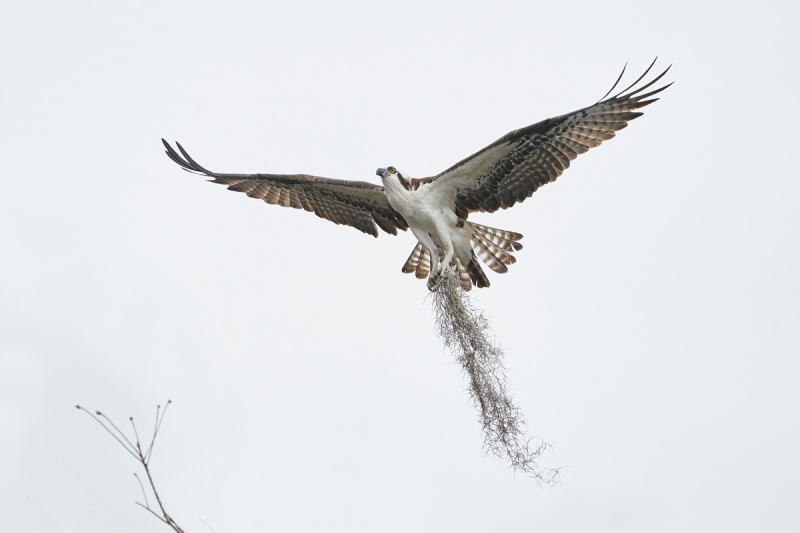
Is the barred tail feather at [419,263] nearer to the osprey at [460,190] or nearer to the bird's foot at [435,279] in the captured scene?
the osprey at [460,190]

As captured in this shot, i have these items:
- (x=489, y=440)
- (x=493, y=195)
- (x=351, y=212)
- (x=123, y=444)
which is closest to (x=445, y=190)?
(x=493, y=195)

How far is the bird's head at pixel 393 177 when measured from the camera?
10.6 metres

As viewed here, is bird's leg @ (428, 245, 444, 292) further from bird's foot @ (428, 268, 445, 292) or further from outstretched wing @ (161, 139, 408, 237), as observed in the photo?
outstretched wing @ (161, 139, 408, 237)

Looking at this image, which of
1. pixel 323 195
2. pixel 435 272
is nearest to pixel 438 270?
pixel 435 272

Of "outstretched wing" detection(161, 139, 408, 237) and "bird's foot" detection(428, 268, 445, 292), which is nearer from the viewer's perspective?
"bird's foot" detection(428, 268, 445, 292)

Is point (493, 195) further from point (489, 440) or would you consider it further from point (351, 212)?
point (489, 440)

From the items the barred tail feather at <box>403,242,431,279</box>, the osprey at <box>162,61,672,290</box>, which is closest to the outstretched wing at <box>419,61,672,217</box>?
the osprey at <box>162,61,672,290</box>

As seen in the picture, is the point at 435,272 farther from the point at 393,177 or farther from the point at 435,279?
the point at 393,177

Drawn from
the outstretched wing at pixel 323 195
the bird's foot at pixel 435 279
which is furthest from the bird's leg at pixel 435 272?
the outstretched wing at pixel 323 195

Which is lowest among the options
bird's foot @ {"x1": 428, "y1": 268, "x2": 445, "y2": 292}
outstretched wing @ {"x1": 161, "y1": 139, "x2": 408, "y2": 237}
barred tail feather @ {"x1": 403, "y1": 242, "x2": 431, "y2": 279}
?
bird's foot @ {"x1": 428, "y1": 268, "x2": 445, "y2": 292}

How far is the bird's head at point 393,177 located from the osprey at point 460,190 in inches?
0.4

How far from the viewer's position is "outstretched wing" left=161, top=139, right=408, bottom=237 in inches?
453

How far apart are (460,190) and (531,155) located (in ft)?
2.78

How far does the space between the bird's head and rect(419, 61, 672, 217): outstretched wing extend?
0.27m
